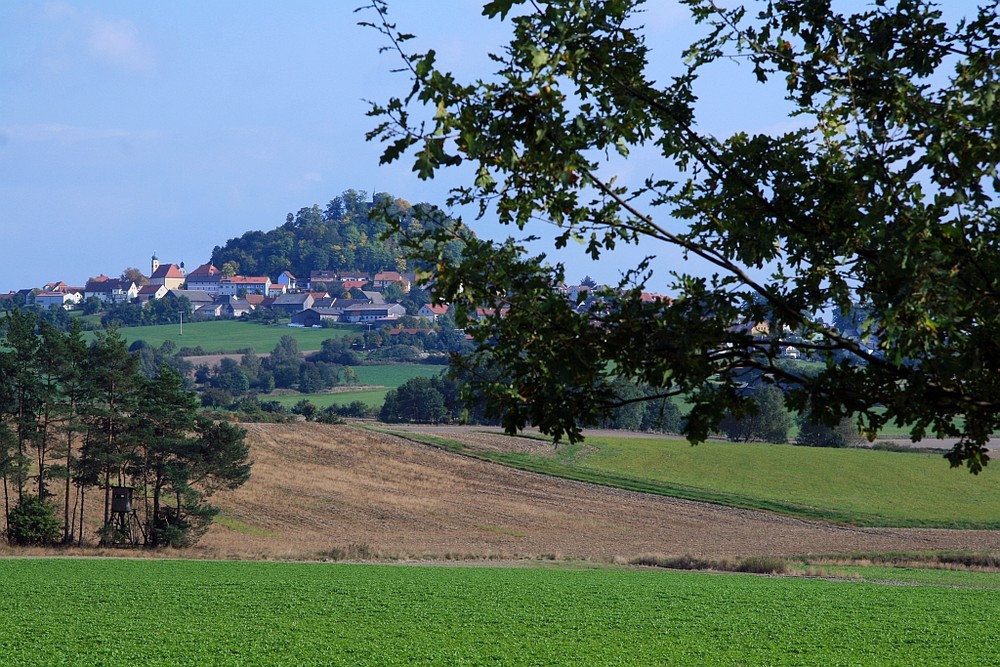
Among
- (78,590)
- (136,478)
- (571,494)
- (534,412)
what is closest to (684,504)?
(571,494)

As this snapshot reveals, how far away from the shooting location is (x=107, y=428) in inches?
1890

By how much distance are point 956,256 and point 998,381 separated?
84 cm

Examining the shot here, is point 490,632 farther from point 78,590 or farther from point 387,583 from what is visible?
point 78,590

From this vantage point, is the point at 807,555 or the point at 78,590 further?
the point at 807,555

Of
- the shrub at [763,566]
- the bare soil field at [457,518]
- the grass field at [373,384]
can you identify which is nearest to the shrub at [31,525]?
the bare soil field at [457,518]

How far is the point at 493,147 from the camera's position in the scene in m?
5.24

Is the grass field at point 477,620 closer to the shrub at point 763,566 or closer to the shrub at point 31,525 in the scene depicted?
the shrub at point 763,566

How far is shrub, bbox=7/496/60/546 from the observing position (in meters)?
42.2

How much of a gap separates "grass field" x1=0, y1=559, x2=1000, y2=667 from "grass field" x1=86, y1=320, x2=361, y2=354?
131809 mm

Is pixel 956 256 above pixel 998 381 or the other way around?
above

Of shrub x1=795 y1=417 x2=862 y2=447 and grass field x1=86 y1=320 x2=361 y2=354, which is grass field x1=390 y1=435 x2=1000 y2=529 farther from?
grass field x1=86 y1=320 x2=361 y2=354

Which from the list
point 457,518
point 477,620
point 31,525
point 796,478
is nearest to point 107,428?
point 31,525

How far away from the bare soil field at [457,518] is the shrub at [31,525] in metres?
6.44

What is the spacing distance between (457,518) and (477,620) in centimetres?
3491
